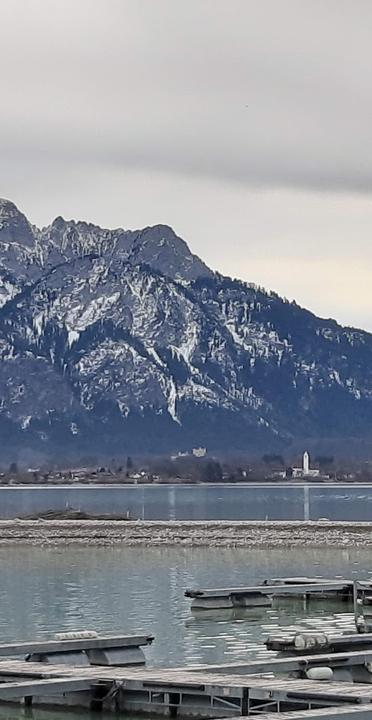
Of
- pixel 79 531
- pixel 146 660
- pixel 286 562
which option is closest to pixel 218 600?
pixel 146 660

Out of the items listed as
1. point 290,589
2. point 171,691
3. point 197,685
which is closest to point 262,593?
point 290,589

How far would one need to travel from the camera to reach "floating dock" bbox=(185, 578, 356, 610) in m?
52.1

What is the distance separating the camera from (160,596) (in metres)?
56.4

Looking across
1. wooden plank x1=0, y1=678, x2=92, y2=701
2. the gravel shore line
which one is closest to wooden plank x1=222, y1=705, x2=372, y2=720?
wooden plank x1=0, y1=678, x2=92, y2=701

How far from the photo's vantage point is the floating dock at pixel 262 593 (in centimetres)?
5209

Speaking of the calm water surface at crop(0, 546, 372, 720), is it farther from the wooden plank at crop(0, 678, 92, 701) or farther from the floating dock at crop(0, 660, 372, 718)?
the wooden plank at crop(0, 678, 92, 701)

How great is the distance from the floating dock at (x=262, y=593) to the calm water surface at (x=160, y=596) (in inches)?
16.8

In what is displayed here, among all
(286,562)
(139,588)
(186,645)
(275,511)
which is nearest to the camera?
(186,645)

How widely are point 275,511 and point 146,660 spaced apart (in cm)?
11853

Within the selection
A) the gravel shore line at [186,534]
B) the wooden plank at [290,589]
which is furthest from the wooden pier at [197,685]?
the gravel shore line at [186,534]

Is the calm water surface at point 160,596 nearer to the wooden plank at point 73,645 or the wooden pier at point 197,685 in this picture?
the wooden pier at point 197,685

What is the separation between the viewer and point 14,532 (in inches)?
3922

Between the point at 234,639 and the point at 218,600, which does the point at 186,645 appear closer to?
the point at 234,639

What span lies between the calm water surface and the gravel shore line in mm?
4319
